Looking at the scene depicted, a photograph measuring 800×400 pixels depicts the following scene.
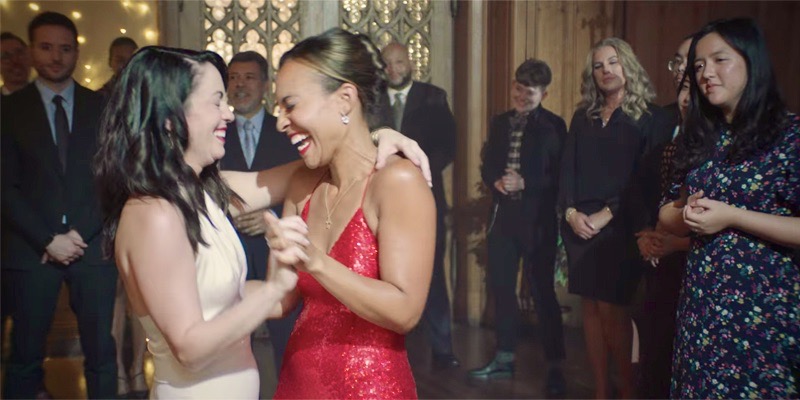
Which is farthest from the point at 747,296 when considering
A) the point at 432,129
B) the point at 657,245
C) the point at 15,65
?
the point at 15,65

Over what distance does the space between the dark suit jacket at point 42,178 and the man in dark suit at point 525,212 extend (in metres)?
1.99

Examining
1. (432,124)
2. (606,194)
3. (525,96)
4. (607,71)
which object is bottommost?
(606,194)

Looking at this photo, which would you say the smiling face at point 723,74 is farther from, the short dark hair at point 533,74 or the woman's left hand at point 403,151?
the short dark hair at point 533,74

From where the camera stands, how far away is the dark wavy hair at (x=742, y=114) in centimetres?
247

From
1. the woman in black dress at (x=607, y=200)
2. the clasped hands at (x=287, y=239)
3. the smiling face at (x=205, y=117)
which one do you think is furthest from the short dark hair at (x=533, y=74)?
the clasped hands at (x=287, y=239)

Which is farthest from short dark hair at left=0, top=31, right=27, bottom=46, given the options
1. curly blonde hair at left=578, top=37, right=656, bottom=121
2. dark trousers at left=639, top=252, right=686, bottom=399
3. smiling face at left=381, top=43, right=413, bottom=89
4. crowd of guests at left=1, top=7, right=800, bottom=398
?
dark trousers at left=639, top=252, right=686, bottom=399

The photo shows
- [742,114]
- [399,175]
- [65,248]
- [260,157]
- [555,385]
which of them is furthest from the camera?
[555,385]

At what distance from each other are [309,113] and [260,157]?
2177 mm

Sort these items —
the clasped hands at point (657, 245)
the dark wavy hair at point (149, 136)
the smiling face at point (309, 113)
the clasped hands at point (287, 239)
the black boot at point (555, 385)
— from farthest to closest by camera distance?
the black boot at point (555, 385) < the clasped hands at point (657, 245) < the smiling face at point (309, 113) < the dark wavy hair at point (149, 136) < the clasped hands at point (287, 239)

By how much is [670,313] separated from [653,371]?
293mm

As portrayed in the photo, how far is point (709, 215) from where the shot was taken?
7.99ft

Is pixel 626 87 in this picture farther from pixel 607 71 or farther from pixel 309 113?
pixel 309 113

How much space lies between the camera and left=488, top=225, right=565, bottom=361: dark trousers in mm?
4223

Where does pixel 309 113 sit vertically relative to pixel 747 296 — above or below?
above
